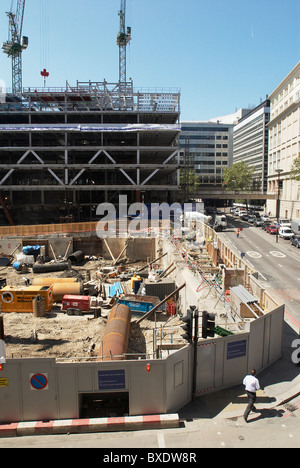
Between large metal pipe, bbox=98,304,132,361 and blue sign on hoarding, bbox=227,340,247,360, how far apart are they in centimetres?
338

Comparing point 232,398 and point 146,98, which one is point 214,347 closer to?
point 232,398

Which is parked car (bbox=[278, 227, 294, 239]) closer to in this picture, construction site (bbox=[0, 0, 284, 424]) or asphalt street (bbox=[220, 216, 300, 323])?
asphalt street (bbox=[220, 216, 300, 323])

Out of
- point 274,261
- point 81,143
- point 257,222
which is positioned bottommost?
point 274,261

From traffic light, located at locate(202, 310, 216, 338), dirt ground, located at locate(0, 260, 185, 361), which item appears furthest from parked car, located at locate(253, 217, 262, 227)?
traffic light, located at locate(202, 310, 216, 338)

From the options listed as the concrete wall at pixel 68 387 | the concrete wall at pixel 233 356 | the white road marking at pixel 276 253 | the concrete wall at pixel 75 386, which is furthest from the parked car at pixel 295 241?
the concrete wall at pixel 68 387

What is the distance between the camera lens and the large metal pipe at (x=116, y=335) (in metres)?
11.1

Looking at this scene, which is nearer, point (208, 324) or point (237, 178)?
point (208, 324)

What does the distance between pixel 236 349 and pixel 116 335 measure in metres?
4.44

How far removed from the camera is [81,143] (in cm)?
6009

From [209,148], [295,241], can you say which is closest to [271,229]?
[295,241]

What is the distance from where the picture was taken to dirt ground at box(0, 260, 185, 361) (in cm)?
1381

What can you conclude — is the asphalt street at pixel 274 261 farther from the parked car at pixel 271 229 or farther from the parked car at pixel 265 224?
the parked car at pixel 265 224

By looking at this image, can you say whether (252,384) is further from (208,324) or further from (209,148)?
(209,148)

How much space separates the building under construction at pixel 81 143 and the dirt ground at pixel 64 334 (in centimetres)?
3387
